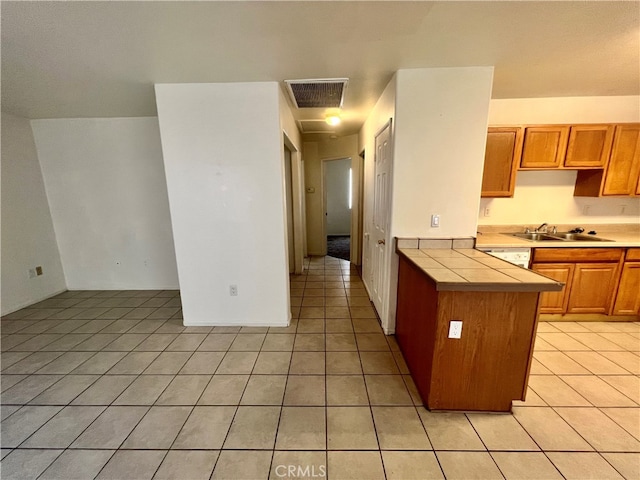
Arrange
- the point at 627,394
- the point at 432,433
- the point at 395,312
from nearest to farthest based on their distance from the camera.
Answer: the point at 432,433 → the point at 627,394 → the point at 395,312

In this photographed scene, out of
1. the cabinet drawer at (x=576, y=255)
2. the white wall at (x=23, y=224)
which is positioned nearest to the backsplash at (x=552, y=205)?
the cabinet drawer at (x=576, y=255)

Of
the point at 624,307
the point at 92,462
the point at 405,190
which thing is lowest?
the point at 92,462

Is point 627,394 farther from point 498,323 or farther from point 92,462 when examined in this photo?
point 92,462

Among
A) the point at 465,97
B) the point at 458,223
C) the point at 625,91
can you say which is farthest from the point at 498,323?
the point at 625,91

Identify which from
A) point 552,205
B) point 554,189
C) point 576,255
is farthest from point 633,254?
point 554,189

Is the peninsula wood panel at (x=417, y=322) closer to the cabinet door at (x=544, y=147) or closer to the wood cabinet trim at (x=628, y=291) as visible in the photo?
the cabinet door at (x=544, y=147)

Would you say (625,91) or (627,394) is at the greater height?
(625,91)

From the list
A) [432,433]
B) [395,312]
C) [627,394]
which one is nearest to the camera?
[432,433]

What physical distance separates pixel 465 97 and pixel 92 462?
3510mm

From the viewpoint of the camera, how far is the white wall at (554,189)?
273 centimetres

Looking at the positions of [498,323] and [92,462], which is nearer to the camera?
[92,462]

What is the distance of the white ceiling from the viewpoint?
1.34 m

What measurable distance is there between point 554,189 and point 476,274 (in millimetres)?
2424

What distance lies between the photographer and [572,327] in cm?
258
